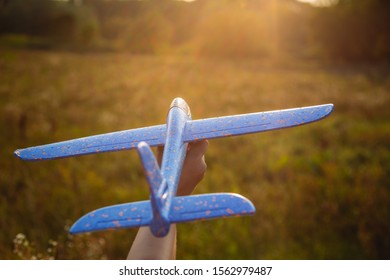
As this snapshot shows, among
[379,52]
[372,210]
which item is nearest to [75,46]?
[379,52]

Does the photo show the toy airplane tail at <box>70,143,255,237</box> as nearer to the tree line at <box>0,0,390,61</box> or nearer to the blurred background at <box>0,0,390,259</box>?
the blurred background at <box>0,0,390,259</box>

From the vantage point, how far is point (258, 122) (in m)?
2.32

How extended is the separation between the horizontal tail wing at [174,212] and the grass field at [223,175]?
1494 mm

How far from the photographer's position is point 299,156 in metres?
8.63

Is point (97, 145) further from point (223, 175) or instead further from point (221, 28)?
point (221, 28)

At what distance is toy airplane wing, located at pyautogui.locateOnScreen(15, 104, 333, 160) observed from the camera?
7.54 ft

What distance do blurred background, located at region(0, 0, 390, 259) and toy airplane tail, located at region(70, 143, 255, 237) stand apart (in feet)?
5.94

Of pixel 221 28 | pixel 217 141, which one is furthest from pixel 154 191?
pixel 221 28

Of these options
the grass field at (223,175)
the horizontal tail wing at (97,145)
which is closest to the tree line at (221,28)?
the grass field at (223,175)

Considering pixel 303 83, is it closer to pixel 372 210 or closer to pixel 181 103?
pixel 372 210

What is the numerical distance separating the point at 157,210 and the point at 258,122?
991 mm

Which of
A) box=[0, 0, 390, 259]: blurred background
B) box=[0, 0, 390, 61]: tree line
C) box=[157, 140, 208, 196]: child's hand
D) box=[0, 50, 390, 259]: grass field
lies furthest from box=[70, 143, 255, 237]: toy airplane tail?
box=[0, 0, 390, 61]: tree line
